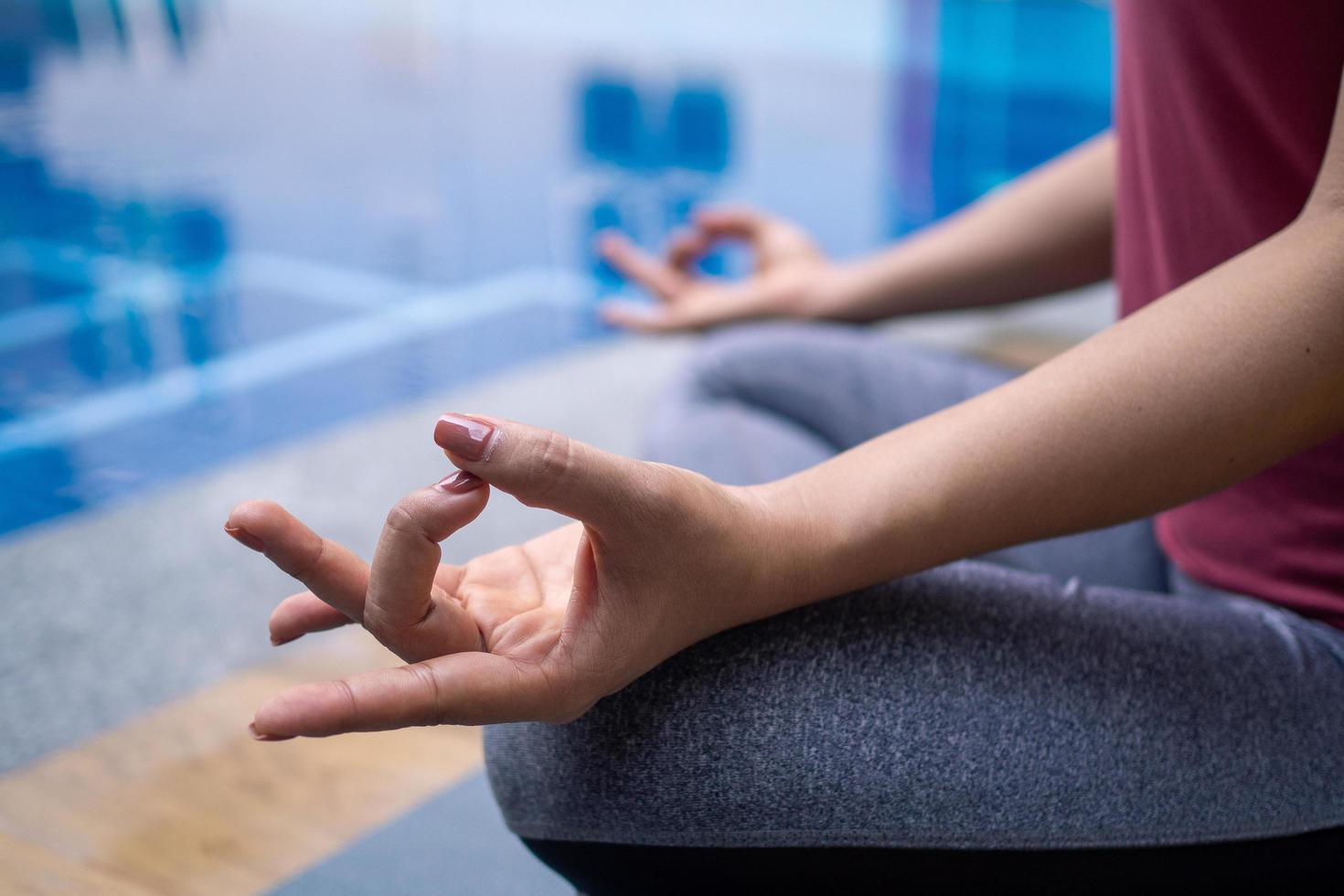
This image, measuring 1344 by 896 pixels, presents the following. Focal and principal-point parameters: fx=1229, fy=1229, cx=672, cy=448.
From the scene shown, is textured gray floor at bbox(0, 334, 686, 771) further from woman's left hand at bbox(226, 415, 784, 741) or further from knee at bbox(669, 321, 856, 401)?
woman's left hand at bbox(226, 415, 784, 741)

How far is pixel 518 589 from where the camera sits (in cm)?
57

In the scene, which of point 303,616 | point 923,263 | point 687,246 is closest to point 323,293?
point 687,246

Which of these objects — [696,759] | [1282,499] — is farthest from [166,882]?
[1282,499]

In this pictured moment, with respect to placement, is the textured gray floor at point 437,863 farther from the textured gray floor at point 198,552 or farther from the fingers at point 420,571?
the fingers at point 420,571

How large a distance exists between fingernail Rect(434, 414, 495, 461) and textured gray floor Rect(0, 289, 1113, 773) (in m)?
0.74

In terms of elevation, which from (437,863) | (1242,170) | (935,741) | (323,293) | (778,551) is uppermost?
(1242,170)

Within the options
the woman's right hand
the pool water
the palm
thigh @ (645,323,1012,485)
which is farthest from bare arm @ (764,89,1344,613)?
the pool water

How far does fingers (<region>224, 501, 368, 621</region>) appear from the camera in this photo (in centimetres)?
48

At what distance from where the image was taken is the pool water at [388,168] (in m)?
1.93

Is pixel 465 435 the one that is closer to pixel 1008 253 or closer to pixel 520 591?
pixel 520 591

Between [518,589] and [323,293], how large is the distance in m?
1.87

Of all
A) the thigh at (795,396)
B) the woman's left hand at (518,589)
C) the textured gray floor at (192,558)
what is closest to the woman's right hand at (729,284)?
the thigh at (795,396)

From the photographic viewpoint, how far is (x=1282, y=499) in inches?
27.5

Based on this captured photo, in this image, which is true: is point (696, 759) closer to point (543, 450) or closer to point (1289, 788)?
point (543, 450)
